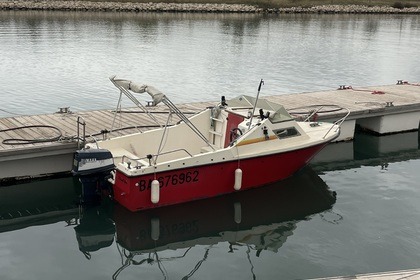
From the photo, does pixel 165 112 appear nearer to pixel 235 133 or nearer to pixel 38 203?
pixel 235 133

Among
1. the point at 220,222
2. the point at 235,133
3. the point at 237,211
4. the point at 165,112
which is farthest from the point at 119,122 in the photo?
the point at 220,222

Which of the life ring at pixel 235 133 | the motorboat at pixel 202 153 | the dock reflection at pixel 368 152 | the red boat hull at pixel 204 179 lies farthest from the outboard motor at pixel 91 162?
the dock reflection at pixel 368 152

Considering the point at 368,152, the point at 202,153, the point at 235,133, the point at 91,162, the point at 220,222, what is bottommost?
the point at 220,222

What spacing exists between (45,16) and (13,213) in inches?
2173

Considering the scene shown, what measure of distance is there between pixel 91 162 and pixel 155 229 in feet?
6.63

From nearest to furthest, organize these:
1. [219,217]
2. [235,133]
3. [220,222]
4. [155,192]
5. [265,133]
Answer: [155,192] < [220,222] < [219,217] < [265,133] < [235,133]

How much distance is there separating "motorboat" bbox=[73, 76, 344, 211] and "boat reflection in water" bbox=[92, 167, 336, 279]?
26 centimetres

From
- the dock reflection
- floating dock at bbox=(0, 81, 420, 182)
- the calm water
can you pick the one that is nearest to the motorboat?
the calm water

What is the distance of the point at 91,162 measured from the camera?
1198cm

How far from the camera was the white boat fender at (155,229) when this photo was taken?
12.0 metres

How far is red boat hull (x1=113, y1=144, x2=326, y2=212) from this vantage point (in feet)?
40.2

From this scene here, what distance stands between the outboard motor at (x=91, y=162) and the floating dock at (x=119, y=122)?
1466 millimetres

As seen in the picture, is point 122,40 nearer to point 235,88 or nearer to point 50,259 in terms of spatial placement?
point 235,88

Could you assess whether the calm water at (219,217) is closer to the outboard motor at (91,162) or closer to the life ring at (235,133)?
the outboard motor at (91,162)
